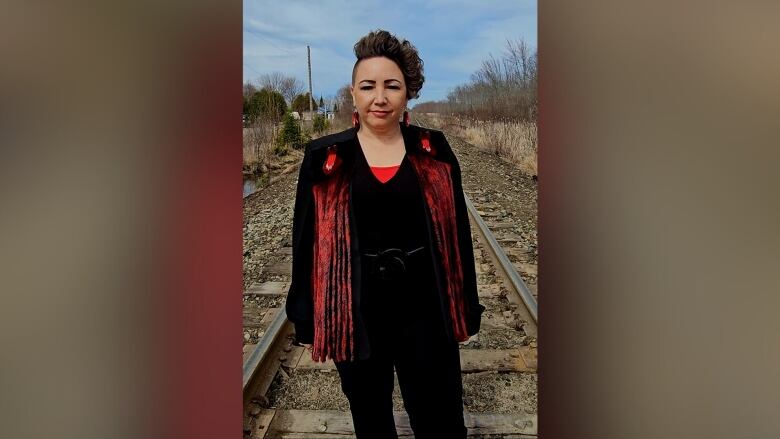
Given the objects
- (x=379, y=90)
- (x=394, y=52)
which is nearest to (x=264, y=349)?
(x=379, y=90)

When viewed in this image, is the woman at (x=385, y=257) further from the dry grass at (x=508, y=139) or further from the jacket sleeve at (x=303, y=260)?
the dry grass at (x=508, y=139)

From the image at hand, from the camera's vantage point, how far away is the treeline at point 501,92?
144 centimetres

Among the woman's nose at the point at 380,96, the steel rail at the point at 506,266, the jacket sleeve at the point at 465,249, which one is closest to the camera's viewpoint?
the woman's nose at the point at 380,96

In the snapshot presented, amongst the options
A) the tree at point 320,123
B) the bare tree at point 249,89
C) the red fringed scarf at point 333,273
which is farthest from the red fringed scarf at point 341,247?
the bare tree at point 249,89

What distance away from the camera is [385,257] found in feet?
4.20

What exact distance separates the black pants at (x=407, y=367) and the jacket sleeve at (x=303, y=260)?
0.16 m

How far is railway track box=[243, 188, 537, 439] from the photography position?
4.78 feet

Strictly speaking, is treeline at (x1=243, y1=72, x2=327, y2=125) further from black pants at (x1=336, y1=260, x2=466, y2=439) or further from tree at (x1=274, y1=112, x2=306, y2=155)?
black pants at (x1=336, y1=260, x2=466, y2=439)

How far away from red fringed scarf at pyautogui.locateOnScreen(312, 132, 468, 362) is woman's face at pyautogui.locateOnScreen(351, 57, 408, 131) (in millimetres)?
127
